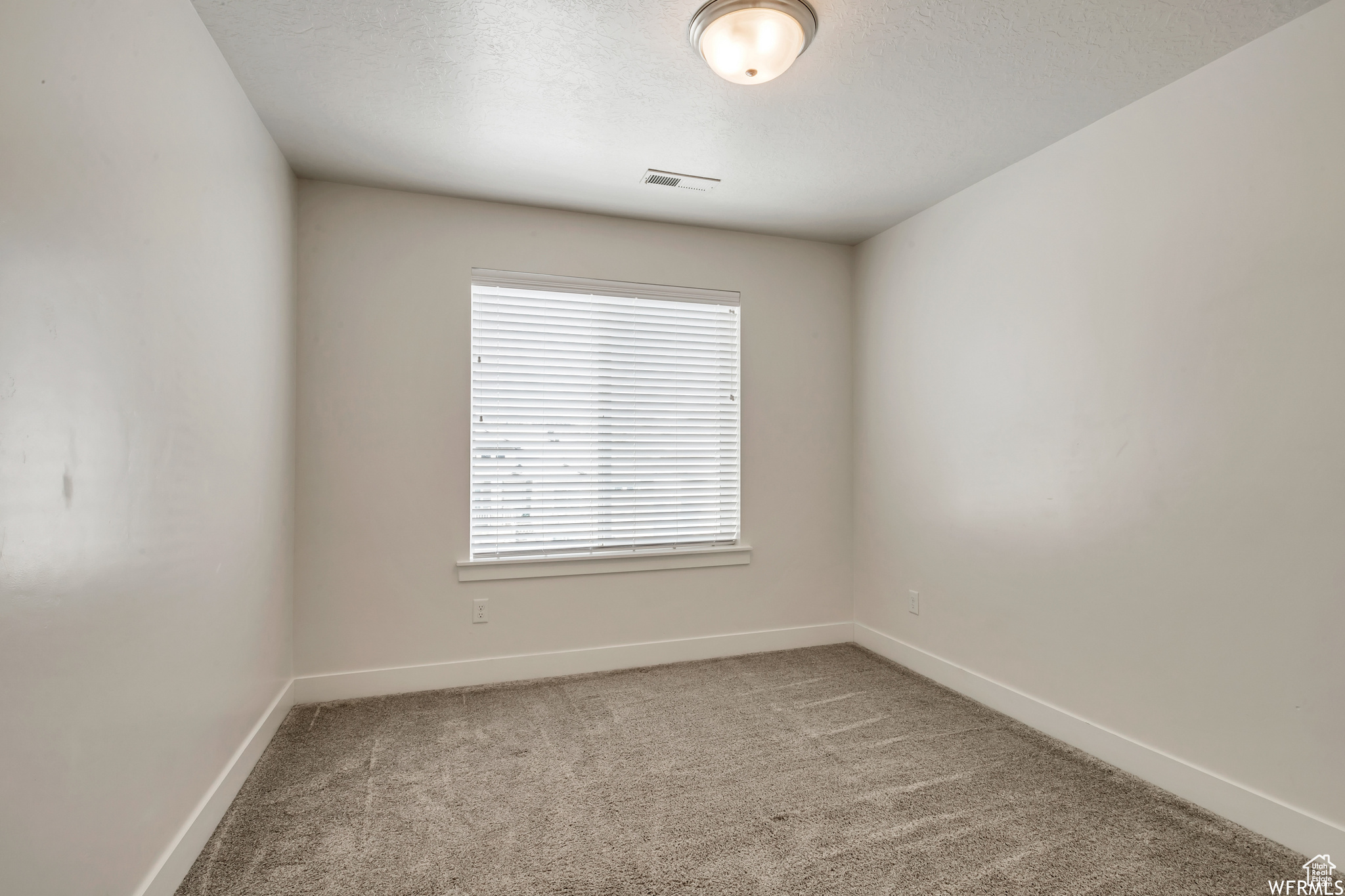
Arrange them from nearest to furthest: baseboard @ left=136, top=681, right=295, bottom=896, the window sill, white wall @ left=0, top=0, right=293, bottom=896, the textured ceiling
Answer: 1. white wall @ left=0, top=0, right=293, bottom=896
2. baseboard @ left=136, top=681, right=295, bottom=896
3. the textured ceiling
4. the window sill

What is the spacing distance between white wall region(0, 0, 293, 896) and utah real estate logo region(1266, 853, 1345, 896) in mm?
2950

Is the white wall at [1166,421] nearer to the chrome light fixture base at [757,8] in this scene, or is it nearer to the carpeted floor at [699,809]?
the carpeted floor at [699,809]

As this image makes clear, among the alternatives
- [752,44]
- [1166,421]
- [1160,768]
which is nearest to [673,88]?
[752,44]

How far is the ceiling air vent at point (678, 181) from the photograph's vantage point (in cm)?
307

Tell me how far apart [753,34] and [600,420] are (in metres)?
2.10

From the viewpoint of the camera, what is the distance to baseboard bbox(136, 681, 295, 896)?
171 cm

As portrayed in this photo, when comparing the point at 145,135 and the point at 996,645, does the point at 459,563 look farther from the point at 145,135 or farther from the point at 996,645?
the point at 996,645

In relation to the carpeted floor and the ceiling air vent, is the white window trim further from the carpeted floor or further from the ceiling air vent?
the carpeted floor

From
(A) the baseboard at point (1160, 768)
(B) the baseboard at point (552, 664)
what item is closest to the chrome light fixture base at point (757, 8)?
(A) the baseboard at point (1160, 768)

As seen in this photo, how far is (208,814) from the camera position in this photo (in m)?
2.00

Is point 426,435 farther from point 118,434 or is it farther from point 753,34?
point 753,34

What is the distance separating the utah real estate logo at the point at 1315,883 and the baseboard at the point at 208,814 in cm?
297

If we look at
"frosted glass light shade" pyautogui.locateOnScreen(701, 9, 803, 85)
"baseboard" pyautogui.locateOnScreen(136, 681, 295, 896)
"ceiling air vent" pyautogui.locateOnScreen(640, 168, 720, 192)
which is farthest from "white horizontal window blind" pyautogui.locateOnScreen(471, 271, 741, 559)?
"frosted glass light shade" pyautogui.locateOnScreen(701, 9, 803, 85)

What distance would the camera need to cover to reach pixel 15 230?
118cm
